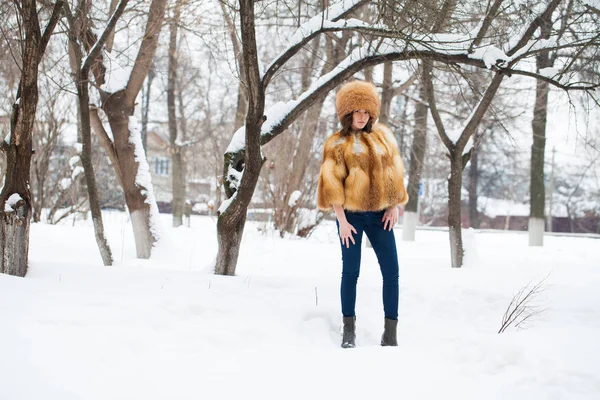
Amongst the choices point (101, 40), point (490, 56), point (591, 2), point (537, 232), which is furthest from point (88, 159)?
point (537, 232)

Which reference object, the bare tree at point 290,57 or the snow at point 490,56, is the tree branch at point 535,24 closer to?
the bare tree at point 290,57

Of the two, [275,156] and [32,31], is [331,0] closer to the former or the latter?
[32,31]

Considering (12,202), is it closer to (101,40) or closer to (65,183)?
(101,40)

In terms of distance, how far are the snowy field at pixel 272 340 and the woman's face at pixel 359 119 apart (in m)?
1.43

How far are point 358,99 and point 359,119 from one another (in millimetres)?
134

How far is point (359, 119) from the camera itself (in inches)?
129

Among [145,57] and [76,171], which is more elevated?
[145,57]

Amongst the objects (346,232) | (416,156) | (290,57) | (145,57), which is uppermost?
(145,57)

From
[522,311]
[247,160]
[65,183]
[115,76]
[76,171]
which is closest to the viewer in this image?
[522,311]

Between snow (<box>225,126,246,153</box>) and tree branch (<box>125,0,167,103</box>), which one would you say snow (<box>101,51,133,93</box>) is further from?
snow (<box>225,126,246,153</box>)

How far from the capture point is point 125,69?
7438 millimetres

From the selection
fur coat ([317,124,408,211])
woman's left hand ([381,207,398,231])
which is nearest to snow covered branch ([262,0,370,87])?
fur coat ([317,124,408,211])

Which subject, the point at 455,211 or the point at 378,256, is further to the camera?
the point at 455,211

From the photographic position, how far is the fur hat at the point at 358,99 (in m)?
3.24
